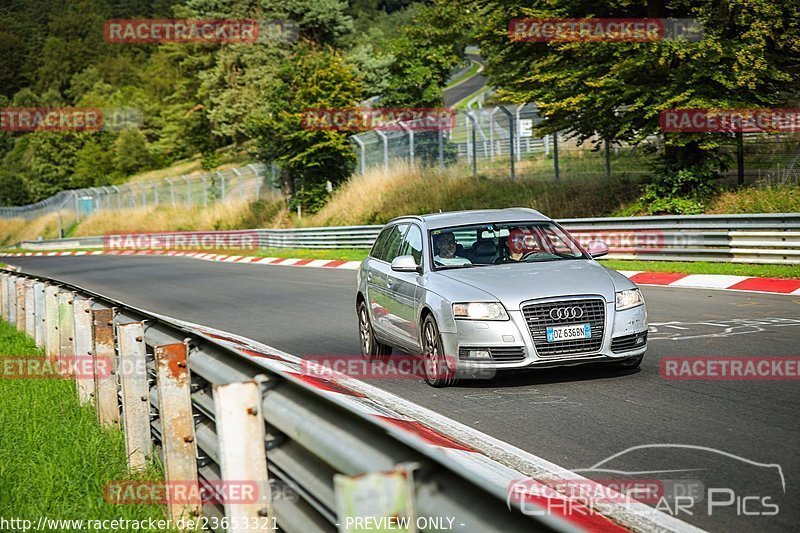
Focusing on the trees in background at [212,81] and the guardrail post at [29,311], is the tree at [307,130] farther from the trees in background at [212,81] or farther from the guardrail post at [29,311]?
the guardrail post at [29,311]

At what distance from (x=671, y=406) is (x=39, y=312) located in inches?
295

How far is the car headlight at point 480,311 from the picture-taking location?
8.62 metres

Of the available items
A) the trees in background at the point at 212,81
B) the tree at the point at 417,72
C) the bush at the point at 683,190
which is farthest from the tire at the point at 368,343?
the tree at the point at 417,72

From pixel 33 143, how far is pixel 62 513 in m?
121

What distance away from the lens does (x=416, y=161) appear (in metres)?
37.2

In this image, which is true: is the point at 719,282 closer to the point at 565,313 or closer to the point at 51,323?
the point at 565,313

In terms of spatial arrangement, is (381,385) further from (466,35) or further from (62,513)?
(466,35)

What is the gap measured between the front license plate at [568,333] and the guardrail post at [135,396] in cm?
365

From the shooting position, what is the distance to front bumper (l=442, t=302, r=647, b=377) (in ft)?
28.1

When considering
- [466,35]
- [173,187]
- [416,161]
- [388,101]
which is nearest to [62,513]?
[466,35]

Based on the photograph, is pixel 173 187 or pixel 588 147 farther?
pixel 173 187

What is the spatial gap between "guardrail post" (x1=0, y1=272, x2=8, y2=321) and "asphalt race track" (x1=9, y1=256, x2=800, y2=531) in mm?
3399

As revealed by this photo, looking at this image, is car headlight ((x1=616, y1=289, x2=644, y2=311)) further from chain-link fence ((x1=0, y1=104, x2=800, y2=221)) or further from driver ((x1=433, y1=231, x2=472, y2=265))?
chain-link fence ((x1=0, y1=104, x2=800, y2=221))

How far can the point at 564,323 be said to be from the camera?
28.3 feet
